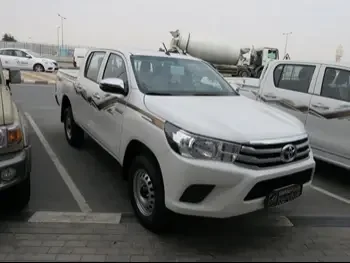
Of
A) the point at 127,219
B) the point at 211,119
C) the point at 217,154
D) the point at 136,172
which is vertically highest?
the point at 211,119

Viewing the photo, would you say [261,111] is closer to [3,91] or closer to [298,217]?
[298,217]

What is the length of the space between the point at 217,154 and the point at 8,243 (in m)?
2.05

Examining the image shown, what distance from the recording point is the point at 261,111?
3.85 meters

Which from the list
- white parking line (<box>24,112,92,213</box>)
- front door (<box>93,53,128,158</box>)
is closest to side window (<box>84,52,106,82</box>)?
front door (<box>93,53,128,158</box>)

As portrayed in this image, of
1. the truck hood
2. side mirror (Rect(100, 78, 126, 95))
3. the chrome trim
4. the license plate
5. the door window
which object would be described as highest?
side mirror (Rect(100, 78, 126, 95))

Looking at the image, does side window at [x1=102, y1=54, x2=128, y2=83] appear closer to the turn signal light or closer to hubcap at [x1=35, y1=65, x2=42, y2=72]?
the turn signal light

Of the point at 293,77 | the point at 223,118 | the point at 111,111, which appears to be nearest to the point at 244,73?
the point at 293,77

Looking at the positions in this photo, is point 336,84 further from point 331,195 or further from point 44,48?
point 44,48

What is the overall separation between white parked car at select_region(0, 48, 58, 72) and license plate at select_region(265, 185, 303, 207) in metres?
20.7

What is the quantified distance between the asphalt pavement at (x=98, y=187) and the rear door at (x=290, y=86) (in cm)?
116

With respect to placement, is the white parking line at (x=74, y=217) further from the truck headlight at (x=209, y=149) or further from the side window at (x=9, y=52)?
the side window at (x=9, y=52)

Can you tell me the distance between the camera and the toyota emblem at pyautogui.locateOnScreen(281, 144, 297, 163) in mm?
3242

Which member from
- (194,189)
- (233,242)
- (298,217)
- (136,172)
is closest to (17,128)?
(136,172)

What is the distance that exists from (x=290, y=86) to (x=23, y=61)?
→ 64.3 feet
